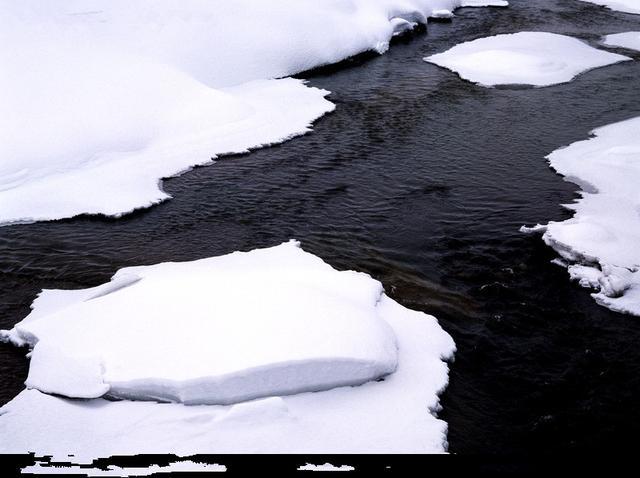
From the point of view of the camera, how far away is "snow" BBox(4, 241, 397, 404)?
518 cm

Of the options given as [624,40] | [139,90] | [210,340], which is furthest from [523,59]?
[210,340]

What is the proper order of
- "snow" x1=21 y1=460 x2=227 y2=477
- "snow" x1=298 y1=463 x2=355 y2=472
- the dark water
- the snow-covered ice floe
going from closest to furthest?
"snow" x1=21 y1=460 x2=227 y2=477, "snow" x1=298 y1=463 x2=355 y2=472, the dark water, the snow-covered ice floe

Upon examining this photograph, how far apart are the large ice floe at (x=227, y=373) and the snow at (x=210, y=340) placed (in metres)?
0.01

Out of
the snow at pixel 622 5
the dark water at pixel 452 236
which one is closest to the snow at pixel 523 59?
the dark water at pixel 452 236

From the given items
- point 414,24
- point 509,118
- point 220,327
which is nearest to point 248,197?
point 220,327

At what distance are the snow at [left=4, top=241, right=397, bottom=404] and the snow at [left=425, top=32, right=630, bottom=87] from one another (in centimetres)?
1137

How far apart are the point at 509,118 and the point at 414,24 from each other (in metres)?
8.97

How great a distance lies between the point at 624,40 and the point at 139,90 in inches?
619

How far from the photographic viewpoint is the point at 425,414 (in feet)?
17.1

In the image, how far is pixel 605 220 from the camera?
8664 millimetres

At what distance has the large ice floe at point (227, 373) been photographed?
15.8ft

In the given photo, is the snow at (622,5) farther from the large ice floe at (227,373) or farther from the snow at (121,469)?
the snow at (121,469)

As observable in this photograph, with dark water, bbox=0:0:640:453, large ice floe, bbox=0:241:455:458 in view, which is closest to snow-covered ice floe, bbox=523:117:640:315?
dark water, bbox=0:0:640:453

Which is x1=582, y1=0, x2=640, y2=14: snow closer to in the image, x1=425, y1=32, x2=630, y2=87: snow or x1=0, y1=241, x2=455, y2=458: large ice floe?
x1=425, y1=32, x2=630, y2=87: snow
